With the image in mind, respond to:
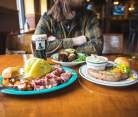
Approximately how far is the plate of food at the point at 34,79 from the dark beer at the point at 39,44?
0.22 m

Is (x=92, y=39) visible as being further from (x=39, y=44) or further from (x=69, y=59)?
(x=39, y=44)

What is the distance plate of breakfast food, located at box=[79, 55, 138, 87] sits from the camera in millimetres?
863

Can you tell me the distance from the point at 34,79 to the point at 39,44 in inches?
13.1

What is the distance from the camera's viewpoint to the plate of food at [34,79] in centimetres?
79

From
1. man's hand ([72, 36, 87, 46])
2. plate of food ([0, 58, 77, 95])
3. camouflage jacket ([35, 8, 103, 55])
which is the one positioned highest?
camouflage jacket ([35, 8, 103, 55])

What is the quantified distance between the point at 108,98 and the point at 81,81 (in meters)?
0.21

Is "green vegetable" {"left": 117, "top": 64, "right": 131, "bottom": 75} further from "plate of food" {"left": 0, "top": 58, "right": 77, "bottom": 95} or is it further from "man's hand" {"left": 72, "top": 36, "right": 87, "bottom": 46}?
"man's hand" {"left": 72, "top": 36, "right": 87, "bottom": 46}

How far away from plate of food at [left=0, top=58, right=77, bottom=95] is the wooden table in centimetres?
3

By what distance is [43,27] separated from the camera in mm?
1860

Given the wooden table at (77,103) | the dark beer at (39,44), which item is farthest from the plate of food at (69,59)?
the wooden table at (77,103)

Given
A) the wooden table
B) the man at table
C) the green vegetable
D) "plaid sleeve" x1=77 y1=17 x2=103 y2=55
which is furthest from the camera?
the man at table

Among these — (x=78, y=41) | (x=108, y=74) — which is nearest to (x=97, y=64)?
(x=108, y=74)

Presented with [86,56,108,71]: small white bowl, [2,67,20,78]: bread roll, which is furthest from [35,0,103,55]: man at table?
[2,67,20,78]: bread roll

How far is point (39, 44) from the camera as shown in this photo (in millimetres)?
1146
